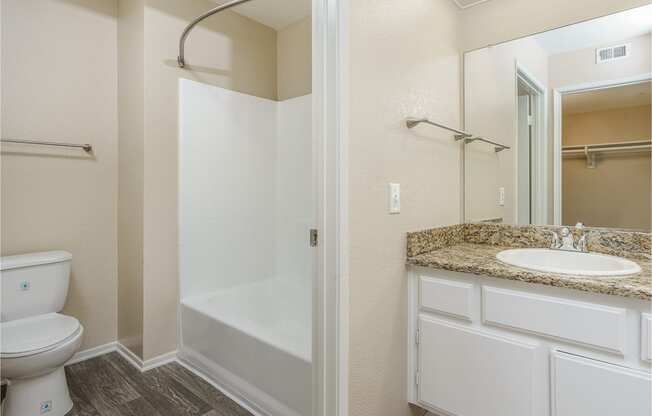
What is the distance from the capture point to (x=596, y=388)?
3.75 ft

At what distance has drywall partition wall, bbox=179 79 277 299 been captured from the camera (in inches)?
89.7

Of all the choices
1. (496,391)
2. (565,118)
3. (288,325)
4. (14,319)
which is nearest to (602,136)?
(565,118)

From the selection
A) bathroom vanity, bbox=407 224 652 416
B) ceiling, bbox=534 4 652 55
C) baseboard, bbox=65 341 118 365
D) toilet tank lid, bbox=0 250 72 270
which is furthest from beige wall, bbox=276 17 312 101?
baseboard, bbox=65 341 118 365

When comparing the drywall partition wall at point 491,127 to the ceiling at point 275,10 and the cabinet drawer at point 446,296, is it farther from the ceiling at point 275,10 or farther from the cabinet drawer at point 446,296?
the ceiling at point 275,10

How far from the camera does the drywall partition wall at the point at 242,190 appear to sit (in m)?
2.29

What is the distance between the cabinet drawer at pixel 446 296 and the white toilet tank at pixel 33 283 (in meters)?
1.93

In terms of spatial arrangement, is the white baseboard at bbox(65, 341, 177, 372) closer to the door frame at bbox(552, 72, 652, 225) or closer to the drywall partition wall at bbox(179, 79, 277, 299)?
the drywall partition wall at bbox(179, 79, 277, 299)

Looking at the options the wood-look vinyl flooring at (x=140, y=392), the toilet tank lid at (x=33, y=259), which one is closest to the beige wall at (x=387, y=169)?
the wood-look vinyl flooring at (x=140, y=392)

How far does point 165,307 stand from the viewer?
219 cm

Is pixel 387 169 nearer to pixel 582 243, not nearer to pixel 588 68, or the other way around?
pixel 582 243

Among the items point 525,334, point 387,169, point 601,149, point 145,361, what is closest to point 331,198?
point 387,169

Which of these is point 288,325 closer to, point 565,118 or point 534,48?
point 565,118

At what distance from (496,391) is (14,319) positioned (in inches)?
90.2

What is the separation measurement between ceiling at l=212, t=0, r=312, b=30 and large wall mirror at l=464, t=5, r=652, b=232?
1274 millimetres
